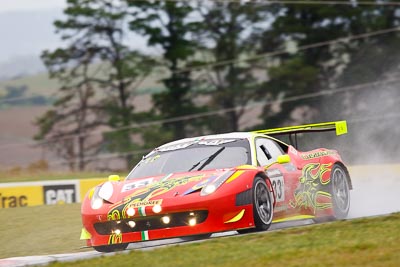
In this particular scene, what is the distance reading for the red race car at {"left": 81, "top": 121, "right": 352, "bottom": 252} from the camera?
9.17 m

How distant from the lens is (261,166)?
10188mm

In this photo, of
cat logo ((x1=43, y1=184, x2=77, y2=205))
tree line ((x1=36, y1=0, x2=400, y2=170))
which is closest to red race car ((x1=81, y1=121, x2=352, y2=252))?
cat logo ((x1=43, y1=184, x2=77, y2=205))

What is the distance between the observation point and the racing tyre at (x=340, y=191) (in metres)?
11.4

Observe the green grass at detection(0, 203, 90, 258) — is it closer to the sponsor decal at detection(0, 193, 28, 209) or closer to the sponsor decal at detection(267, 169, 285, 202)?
the sponsor decal at detection(267, 169, 285, 202)

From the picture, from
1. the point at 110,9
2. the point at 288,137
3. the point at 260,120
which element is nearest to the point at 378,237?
the point at 288,137

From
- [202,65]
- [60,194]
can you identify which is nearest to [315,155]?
[60,194]

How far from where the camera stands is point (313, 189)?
36.2 feet

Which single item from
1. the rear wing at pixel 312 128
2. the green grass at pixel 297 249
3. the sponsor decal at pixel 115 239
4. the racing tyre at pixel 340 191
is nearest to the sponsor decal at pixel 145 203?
the sponsor decal at pixel 115 239

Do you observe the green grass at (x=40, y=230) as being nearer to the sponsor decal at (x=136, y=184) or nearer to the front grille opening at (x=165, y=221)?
the sponsor decal at (x=136, y=184)

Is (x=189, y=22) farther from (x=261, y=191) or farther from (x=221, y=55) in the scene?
(x=261, y=191)

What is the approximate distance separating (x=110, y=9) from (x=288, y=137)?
2053cm

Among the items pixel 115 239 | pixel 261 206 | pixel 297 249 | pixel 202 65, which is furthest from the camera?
pixel 202 65

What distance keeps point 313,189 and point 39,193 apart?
36.6 ft

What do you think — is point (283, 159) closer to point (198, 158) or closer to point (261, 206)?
point (261, 206)
